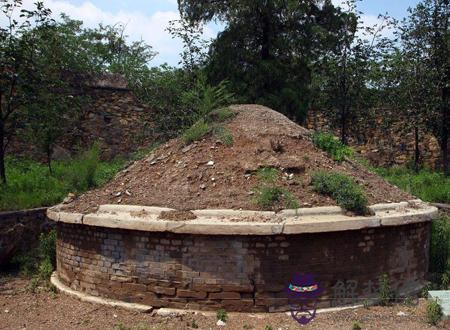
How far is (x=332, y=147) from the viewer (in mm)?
7672

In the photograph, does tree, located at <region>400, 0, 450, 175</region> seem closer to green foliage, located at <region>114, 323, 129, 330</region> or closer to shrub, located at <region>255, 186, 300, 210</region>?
shrub, located at <region>255, 186, 300, 210</region>

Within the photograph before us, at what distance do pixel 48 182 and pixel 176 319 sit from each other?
17.6 ft

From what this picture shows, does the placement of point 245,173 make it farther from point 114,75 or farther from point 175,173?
point 114,75

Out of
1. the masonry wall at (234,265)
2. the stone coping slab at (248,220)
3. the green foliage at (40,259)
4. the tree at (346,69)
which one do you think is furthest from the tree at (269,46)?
the masonry wall at (234,265)

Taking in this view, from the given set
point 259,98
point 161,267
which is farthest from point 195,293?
point 259,98

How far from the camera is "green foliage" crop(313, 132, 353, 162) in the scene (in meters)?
7.58

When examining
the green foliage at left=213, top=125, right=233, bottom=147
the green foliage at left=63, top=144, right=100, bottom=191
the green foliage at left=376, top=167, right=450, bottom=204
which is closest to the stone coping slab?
the green foliage at left=213, top=125, right=233, bottom=147

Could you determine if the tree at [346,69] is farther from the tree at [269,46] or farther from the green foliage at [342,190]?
the green foliage at [342,190]

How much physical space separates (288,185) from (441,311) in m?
2.24

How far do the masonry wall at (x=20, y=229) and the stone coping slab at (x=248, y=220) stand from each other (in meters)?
1.94

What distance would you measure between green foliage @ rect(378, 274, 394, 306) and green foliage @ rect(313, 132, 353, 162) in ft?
6.68

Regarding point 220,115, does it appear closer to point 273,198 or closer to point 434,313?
point 273,198

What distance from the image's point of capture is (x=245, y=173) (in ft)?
22.5

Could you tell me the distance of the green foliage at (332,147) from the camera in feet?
24.9
